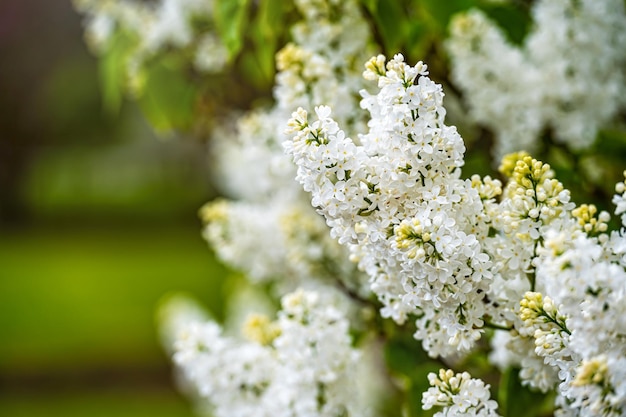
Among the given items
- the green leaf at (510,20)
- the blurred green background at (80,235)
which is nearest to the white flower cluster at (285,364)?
the green leaf at (510,20)

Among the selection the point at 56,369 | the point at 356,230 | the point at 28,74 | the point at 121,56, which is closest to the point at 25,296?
the point at 56,369

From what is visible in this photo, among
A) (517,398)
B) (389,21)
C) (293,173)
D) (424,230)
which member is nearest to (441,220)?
(424,230)

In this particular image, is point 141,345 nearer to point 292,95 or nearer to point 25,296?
point 25,296

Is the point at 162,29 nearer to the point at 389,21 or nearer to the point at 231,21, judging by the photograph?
the point at 231,21

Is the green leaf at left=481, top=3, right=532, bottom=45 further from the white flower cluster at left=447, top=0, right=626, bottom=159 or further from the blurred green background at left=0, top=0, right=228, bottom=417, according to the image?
the blurred green background at left=0, top=0, right=228, bottom=417

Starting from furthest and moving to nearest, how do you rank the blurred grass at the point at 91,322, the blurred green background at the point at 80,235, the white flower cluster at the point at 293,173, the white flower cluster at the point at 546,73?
the blurred green background at the point at 80,235 < the blurred grass at the point at 91,322 < the white flower cluster at the point at 546,73 < the white flower cluster at the point at 293,173

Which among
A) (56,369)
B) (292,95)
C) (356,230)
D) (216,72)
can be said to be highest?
(56,369)

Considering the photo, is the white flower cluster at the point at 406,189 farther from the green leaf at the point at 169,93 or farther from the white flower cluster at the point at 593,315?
the green leaf at the point at 169,93
